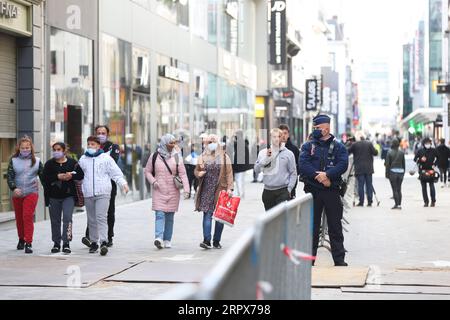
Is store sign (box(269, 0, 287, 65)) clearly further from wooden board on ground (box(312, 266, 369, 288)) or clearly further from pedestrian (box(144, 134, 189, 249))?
wooden board on ground (box(312, 266, 369, 288))

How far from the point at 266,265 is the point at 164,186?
9.63 meters

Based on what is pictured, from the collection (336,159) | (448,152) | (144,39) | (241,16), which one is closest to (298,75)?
(241,16)

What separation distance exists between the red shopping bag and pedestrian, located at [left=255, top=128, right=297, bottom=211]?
0.47 metres

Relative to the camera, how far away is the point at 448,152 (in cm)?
3500

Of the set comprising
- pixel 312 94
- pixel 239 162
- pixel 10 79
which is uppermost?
pixel 312 94

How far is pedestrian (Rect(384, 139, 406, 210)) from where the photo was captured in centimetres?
2384

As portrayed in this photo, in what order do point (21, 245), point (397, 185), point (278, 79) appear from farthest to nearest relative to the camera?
point (278, 79)
point (397, 185)
point (21, 245)

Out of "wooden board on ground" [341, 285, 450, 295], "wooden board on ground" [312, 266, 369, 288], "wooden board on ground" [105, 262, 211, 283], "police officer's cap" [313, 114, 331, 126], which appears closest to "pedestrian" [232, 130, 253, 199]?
"wooden board on ground" [105, 262, 211, 283]

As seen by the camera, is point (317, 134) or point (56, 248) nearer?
point (317, 134)

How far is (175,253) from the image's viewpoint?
14094 millimetres

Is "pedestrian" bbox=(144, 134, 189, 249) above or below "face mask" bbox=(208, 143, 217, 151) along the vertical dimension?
below

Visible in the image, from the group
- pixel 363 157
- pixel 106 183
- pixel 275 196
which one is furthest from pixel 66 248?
pixel 363 157

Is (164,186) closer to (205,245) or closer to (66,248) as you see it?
(205,245)

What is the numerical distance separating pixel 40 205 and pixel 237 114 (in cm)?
2608
